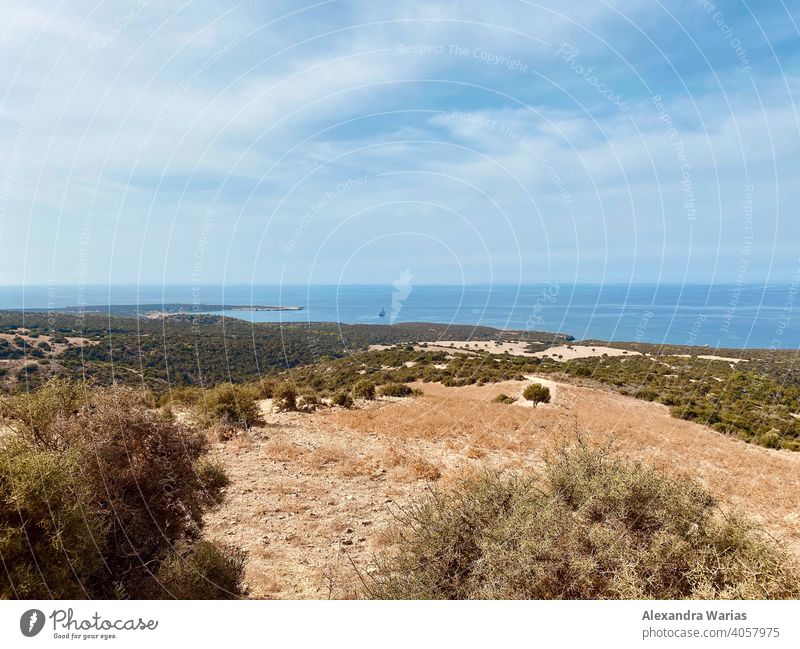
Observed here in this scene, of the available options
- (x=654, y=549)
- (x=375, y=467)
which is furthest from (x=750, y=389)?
(x=654, y=549)

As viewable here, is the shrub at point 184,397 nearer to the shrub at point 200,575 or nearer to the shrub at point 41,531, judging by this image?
the shrub at point 200,575

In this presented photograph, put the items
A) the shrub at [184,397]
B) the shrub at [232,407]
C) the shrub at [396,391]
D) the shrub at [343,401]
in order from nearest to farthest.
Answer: the shrub at [232,407] → the shrub at [184,397] → the shrub at [343,401] → the shrub at [396,391]

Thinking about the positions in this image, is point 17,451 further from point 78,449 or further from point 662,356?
point 662,356

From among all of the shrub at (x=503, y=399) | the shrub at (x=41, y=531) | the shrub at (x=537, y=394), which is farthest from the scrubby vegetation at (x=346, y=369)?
the shrub at (x=41, y=531)

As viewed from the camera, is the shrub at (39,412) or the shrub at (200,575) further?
the shrub at (39,412)

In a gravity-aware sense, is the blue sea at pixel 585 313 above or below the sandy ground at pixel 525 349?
above

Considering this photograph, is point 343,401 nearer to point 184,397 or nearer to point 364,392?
point 364,392

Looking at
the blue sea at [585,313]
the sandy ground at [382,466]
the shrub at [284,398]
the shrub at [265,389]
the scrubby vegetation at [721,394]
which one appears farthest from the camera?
the shrub at [265,389]

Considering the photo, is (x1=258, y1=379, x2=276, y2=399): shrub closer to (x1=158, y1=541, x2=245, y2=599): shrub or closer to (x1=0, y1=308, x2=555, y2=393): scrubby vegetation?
(x1=0, y1=308, x2=555, y2=393): scrubby vegetation

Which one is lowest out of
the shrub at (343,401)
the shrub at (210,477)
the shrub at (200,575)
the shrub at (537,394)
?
the shrub at (343,401)
